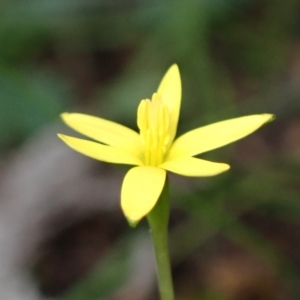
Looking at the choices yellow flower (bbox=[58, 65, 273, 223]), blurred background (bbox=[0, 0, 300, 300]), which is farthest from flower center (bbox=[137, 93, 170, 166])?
blurred background (bbox=[0, 0, 300, 300])

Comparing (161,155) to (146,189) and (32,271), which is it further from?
(32,271)

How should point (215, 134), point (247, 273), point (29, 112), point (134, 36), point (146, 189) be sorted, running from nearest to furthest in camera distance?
point (146, 189)
point (215, 134)
point (29, 112)
point (247, 273)
point (134, 36)

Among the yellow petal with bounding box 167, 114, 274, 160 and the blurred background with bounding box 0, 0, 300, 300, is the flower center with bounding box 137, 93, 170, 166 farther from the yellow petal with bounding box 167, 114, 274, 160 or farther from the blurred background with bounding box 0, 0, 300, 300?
the blurred background with bounding box 0, 0, 300, 300

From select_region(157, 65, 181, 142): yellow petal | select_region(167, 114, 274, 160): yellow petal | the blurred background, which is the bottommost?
the blurred background

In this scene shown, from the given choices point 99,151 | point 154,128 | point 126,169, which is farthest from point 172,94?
point 126,169

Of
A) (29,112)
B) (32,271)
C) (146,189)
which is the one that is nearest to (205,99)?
(29,112)

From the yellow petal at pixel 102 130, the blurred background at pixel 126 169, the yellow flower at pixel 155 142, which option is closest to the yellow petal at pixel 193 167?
the yellow flower at pixel 155 142

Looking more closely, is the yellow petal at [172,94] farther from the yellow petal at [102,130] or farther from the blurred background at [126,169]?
the blurred background at [126,169]
